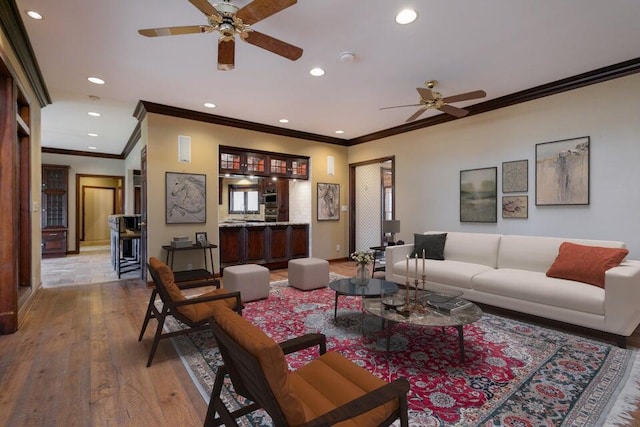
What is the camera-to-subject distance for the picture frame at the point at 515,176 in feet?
14.8

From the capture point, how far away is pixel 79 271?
6289 millimetres

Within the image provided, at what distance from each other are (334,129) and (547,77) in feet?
12.0

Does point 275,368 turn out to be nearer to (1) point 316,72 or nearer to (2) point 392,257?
(1) point 316,72

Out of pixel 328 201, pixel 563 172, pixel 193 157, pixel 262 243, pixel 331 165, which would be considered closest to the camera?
pixel 563 172

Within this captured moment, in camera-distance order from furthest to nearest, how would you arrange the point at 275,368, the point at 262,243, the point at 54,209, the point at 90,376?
the point at 54,209 < the point at 262,243 < the point at 90,376 < the point at 275,368

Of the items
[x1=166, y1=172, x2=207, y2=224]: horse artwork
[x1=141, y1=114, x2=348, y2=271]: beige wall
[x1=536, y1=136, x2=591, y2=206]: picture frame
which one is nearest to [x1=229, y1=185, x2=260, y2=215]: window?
[x1=141, y1=114, x2=348, y2=271]: beige wall

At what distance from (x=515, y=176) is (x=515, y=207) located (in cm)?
46

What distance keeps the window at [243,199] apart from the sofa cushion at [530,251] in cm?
578

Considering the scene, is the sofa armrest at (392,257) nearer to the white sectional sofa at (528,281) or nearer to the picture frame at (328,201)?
the white sectional sofa at (528,281)

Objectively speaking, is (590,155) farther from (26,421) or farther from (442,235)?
(26,421)

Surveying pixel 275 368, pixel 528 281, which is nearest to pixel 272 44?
pixel 275 368

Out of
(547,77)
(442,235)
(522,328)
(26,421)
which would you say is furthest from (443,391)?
(547,77)

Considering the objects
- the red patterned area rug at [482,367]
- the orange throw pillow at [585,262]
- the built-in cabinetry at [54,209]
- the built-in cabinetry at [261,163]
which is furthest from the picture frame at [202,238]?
the built-in cabinetry at [54,209]

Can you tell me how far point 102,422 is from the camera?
70.9 inches
